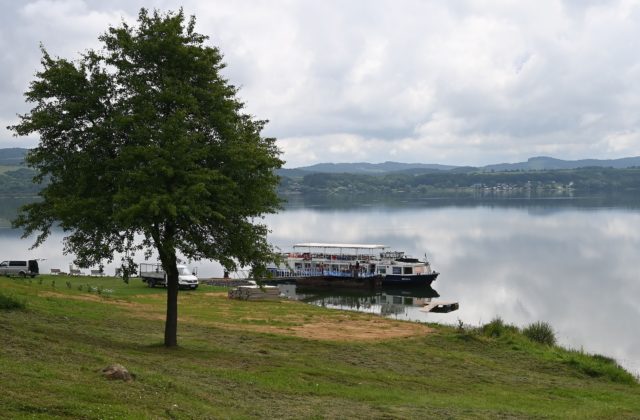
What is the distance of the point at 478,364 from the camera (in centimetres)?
2589

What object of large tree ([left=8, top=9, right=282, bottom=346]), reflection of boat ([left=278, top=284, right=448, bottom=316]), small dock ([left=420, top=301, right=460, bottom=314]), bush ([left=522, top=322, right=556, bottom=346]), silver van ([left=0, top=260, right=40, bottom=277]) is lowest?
reflection of boat ([left=278, top=284, right=448, bottom=316])

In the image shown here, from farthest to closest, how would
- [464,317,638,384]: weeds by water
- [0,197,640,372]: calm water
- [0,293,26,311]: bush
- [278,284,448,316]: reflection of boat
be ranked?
[278,284,448,316]: reflection of boat
[0,197,640,372]: calm water
[464,317,638,384]: weeds by water
[0,293,26,311]: bush

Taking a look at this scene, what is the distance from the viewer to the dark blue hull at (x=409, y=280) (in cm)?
7400

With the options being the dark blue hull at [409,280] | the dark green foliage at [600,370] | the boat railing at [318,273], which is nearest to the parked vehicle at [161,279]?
the boat railing at [318,273]

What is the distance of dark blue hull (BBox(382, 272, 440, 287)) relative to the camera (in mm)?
74000

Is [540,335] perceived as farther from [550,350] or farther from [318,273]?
[318,273]

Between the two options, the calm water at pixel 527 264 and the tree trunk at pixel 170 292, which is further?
the calm water at pixel 527 264

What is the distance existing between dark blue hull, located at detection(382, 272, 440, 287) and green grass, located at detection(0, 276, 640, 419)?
39.0 m

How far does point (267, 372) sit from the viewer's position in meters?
19.0

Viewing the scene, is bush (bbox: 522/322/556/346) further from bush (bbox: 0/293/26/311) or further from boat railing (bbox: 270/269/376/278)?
boat railing (bbox: 270/269/376/278)

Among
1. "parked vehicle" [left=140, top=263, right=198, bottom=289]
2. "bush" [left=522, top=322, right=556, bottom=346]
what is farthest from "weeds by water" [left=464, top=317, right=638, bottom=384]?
"parked vehicle" [left=140, top=263, right=198, bottom=289]

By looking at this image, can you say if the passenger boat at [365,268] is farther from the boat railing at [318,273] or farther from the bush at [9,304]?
the bush at [9,304]

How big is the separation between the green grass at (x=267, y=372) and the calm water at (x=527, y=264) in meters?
13.5

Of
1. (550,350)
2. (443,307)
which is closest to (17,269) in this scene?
(443,307)
